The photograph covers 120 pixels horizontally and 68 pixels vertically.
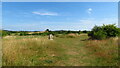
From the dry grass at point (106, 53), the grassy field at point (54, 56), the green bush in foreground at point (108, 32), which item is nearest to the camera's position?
the grassy field at point (54, 56)

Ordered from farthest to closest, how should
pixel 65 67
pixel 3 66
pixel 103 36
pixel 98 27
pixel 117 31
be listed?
pixel 98 27, pixel 117 31, pixel 103 36, pixel 65 67, pixel 3 66

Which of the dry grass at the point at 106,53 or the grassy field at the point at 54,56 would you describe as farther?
the dry grass at the point at 106,53

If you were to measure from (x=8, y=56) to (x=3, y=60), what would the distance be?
255mm

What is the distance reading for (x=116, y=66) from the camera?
464 cm

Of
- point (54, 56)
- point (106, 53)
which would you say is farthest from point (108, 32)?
point (54, 56)

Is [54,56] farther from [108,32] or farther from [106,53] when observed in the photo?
[108,32]

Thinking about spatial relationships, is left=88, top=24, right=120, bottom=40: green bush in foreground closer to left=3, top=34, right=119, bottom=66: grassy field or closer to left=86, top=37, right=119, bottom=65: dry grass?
left=86, top=37, right=119, bottom=65: dry grass

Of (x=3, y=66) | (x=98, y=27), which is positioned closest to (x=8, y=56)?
(x=3, y=66)

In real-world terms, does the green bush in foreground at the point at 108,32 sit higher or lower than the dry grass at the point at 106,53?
higher

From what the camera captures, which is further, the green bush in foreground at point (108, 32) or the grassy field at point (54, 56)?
the green bush in foreground at point (108, 32)

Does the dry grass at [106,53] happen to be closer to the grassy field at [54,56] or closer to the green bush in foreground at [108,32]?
the grassy field at [54,56]

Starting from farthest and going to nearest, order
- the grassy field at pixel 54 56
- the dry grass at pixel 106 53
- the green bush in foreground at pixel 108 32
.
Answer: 1. the green bush in foreground at pixel 108 32
2. the dry grass at pixel 106 53
3. the grassy field at pixel 54 56

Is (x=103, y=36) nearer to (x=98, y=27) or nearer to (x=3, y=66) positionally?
(x=98, y=27)

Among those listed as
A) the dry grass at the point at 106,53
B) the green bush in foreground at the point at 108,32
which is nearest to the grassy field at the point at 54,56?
the dry grass at the point at 106,53
